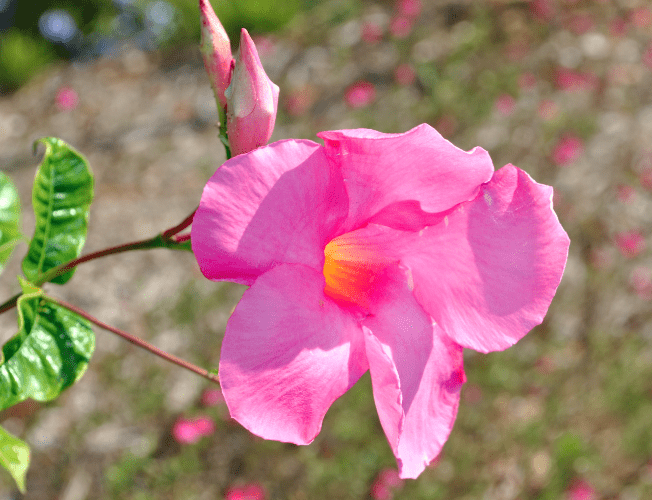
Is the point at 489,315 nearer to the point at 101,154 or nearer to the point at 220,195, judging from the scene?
the point at 220,195

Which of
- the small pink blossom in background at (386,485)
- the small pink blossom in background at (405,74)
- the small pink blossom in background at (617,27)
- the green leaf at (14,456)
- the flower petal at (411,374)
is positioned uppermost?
the flower petal at (411,374)

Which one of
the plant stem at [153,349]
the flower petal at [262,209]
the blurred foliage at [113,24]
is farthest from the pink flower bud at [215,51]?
the blurred foliage at [113,24]

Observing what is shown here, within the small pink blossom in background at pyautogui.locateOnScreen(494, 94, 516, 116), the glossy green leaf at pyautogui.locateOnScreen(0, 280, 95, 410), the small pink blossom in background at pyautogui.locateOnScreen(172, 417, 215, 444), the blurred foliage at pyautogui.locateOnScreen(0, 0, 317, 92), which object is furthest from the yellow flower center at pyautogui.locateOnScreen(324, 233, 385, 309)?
the blurred foliage at pyautogui.locateOnScreen(0, 0, 317, 92)

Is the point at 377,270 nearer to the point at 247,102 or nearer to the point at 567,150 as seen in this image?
the point at 247,102

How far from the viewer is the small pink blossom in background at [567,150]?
358 cm

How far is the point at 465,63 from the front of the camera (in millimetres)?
4059

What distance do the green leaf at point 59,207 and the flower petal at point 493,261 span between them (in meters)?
0.65

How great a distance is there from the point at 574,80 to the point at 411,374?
3943 millimetres

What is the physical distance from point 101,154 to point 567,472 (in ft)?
12.5

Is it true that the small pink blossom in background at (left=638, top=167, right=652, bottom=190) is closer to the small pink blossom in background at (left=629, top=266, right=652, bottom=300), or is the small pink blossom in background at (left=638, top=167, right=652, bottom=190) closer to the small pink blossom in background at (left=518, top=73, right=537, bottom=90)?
the small pink blossom in background at (left=629, top=266, right=652, bottom=300)

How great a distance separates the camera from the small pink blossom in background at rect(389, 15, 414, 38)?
4105 millimetres

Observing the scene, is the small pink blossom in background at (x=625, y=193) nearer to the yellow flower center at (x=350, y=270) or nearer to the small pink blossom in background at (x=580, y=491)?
the small pink blossom in background at (x=580, y=491)

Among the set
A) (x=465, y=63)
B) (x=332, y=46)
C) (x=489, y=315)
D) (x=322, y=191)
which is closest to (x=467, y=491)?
(x=489, y=315)

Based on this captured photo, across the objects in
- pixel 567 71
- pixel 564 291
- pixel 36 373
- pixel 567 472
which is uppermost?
pixel 36 373
